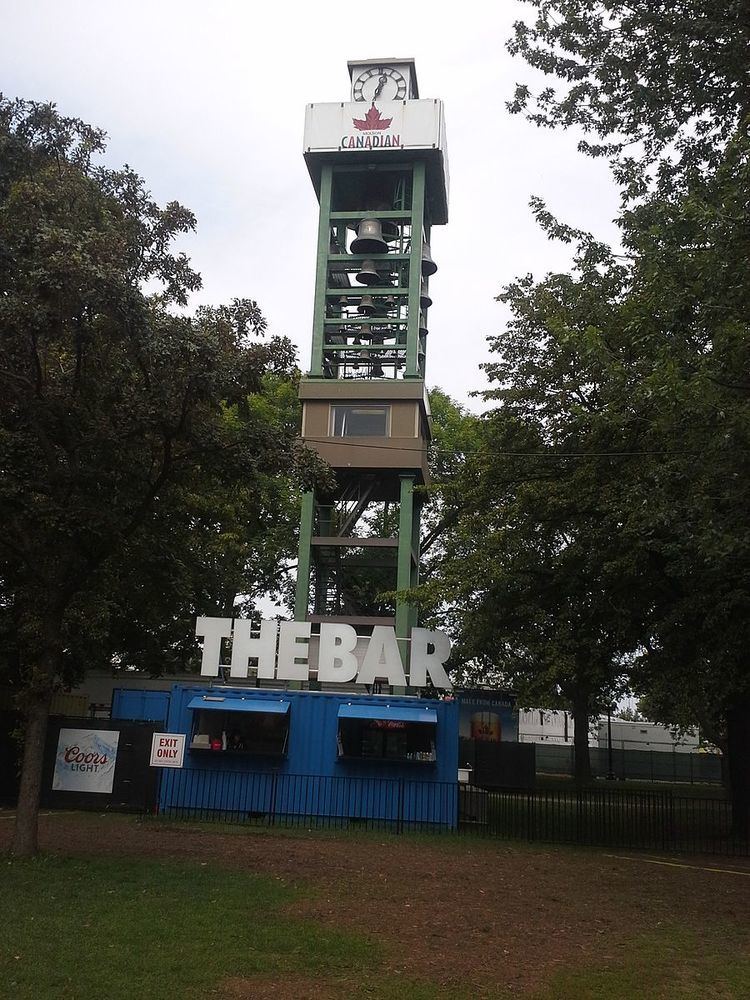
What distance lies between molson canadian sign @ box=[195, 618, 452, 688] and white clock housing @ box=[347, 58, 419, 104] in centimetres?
2116

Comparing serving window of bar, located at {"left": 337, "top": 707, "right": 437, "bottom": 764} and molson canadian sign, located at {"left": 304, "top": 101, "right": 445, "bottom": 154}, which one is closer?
serving window of bar, located at {"left": 337, "top": 707, "right": 437, "bottom": 764}

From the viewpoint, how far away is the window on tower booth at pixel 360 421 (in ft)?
106

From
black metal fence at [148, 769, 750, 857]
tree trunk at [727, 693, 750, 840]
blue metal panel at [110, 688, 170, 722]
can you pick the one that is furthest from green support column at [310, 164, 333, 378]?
tree trunk at [727, 693, 750, 840]

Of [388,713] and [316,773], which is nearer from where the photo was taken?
[388,713]

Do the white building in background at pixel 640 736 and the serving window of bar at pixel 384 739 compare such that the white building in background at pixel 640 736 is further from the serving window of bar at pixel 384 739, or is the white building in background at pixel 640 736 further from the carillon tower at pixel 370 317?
the serving window of bar at pixel 384 739

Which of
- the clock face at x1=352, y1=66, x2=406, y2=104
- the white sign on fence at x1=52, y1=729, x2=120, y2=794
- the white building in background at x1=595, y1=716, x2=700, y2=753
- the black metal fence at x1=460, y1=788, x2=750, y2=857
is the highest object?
the clock face at x1=352, y1=66, x2=406, y2=104

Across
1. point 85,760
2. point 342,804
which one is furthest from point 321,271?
point 342,804

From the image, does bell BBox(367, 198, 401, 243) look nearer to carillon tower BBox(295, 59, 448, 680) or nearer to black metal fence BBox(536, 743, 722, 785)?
carillon tower BBox(295, 59, 448, 680)

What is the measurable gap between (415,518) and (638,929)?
23.3 meters

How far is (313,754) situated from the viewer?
22281 millimetres

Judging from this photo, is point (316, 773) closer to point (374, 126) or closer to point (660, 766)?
point (374, 126)

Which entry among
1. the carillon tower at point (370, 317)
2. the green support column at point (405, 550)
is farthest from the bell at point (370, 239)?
the green support column at point (405, 550)

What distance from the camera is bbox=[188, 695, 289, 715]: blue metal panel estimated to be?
21.9 metres

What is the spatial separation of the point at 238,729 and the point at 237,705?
0.90 meters
